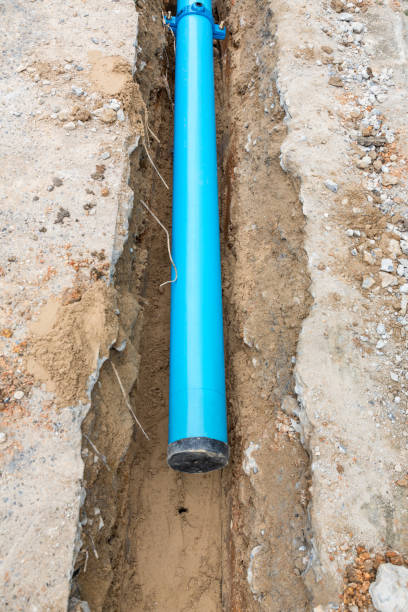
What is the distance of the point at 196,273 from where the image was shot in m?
3.40

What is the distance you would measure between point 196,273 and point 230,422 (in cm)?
126

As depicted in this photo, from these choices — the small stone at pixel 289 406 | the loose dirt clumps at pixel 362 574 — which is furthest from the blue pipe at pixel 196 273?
the loose dirt clumps at pixel 362 574

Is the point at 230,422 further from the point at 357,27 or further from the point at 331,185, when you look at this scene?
the point at 357,27

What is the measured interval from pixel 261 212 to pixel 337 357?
154 centimetres

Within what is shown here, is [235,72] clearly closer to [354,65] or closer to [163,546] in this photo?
[354,65]

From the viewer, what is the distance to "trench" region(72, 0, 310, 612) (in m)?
2.70

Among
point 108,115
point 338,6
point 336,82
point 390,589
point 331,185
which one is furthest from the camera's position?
point 338,6

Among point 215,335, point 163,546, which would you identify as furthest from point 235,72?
→ point 163,546

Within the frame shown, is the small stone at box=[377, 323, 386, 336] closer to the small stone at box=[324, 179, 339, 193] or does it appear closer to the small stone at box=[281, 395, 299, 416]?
the small stone at box=[281, 395, 299, 416]

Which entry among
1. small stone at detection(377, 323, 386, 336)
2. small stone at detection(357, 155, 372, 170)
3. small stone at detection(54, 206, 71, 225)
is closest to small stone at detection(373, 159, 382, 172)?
small stone at detection(357, 155, 372, 170)

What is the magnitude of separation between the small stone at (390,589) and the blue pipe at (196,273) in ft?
3.85

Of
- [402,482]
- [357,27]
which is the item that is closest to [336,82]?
[357,27]

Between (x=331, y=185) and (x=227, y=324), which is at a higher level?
(x=331, y=185)

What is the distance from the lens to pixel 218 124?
15.4 ft
